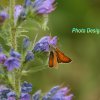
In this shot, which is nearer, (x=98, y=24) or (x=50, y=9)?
(x=50, y=9)

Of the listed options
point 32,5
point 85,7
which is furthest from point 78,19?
point 32,5

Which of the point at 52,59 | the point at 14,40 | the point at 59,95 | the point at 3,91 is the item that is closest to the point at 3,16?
the point at 14,40

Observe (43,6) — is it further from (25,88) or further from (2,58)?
(25,88)

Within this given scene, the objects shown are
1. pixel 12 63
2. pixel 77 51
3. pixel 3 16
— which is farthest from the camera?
pixel 77 51

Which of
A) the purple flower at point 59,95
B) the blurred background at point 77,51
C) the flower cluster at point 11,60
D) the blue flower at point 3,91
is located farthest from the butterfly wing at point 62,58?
the blurred background at point 77,51

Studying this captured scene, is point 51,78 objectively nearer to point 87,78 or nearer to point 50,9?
point 87,78

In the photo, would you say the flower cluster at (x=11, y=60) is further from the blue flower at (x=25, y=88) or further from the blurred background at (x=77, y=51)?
the blurred background at (x=77, y=51)
